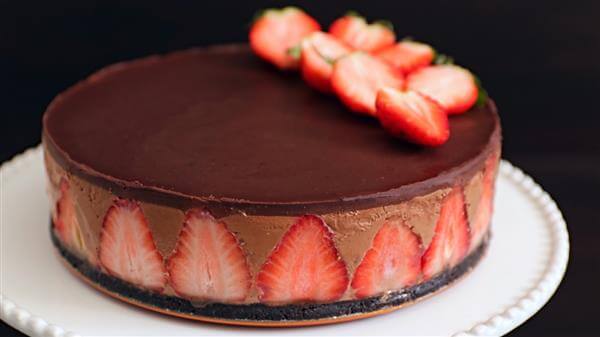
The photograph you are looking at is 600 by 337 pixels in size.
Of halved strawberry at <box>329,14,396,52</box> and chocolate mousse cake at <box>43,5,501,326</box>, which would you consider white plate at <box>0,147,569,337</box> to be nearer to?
chocolate mousse cake at <box>43,5,501,326</box>

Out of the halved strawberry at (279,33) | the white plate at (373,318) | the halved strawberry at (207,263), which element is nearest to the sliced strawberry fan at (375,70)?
the halved strawberry at (279,33)

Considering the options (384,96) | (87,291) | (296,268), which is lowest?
(87,291)

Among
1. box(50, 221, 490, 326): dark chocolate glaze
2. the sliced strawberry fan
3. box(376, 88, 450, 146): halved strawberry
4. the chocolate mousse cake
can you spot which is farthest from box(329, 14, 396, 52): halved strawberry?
box(50, 221, 490, 326): dark chocolate glaze

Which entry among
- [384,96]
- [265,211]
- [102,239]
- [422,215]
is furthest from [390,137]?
[102,239]

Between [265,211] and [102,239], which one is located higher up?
[265,211]

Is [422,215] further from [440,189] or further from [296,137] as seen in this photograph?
[296,137]

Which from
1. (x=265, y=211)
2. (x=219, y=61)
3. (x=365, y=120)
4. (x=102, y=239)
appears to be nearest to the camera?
(x=265, y=211)

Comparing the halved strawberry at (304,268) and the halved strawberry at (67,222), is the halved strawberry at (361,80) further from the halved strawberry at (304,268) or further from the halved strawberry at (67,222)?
the halved strawberry at (67,222)

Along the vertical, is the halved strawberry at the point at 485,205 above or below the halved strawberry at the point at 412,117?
below
